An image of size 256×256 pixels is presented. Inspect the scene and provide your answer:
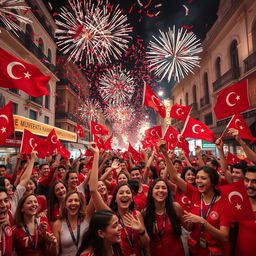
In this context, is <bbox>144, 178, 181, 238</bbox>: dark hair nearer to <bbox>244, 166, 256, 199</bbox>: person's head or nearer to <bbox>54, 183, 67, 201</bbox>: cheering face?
<bbox>244, 166, 256, 199</bbox>: person's head

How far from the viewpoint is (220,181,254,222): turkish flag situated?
8.29 feet

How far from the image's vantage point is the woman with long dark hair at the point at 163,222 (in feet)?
9.36

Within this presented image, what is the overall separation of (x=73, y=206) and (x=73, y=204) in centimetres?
3

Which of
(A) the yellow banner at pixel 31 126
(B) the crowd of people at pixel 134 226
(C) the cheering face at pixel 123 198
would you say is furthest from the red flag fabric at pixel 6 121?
(A) the yellow banner at pixel 31 126

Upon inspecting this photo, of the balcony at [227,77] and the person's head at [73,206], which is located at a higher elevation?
the balcony at [227,77]

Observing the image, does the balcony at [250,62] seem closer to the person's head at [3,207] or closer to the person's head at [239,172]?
the person's head at [239,172]

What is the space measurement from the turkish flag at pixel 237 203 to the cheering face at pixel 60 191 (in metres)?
2.91

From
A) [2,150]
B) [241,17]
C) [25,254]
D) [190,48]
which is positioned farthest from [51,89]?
[25,254]

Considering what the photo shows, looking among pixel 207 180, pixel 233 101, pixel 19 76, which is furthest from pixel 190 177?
pixel 19 76

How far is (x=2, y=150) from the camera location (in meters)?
10.4

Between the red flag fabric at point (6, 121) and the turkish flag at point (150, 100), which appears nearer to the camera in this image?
the red flag fabric at point (6, 121)

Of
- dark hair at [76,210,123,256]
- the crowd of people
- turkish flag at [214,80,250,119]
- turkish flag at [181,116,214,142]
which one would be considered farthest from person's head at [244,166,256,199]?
turkish flag at [181,116,214,142]

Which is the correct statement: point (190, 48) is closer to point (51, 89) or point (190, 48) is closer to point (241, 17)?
point (241, 17)

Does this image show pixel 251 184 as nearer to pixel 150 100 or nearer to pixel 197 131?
pixel 197 131
